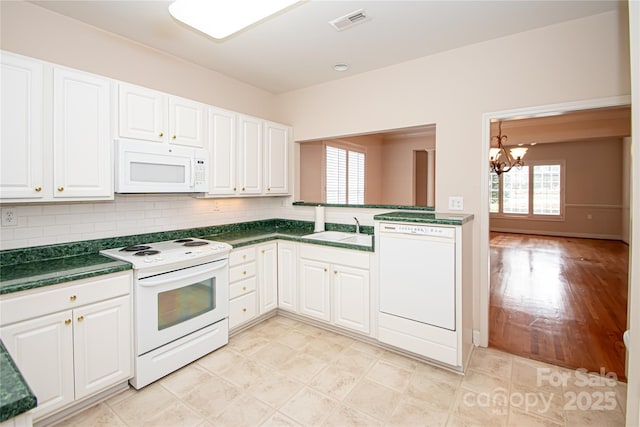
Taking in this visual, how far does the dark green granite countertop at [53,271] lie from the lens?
5.69 ft

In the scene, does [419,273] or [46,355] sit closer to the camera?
[46,355]

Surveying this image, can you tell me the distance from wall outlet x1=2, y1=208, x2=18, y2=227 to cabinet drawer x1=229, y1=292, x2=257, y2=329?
5.52ft

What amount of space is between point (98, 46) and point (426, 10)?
8.59 feet

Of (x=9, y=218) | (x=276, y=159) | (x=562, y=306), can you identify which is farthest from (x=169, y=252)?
(x=562, y=306)

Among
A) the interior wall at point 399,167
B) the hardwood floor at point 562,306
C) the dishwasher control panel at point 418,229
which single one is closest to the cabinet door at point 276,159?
the dishwasher control panel at point 418,229

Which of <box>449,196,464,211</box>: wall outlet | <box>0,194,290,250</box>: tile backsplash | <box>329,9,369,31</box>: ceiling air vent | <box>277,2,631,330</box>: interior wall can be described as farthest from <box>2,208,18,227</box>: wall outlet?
<box>449,196,464,211</box>: wall outlet

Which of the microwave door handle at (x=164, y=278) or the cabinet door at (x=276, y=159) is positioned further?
the cabinet door at (x=276, y=159)

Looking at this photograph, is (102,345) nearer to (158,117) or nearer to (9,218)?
(9,218)

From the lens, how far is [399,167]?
6.94 m

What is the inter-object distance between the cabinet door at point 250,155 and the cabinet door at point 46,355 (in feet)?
6.32

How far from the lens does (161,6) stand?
88.0 inches

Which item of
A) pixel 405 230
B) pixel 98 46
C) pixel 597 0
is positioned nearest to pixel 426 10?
pixel 597 0

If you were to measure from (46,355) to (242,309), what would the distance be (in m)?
1.48

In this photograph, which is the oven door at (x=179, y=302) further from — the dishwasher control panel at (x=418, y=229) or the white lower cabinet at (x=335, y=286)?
the dishwasher control panel at (x=418, y=229)
